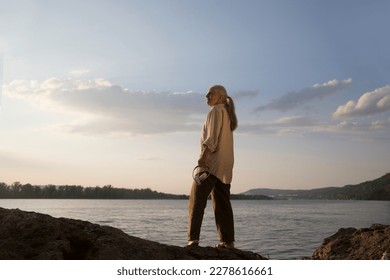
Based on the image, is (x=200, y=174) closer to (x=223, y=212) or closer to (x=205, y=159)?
(x=205, y=159)

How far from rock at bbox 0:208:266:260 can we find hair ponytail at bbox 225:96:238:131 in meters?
1.92

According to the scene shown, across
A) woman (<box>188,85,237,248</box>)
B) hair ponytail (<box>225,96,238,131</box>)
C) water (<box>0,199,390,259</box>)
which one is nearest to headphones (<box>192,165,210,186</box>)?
woman (<box>188,85,237,248</box>)

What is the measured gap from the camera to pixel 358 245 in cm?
707

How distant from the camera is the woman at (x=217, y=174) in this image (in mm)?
6625

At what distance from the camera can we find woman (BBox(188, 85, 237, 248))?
6625mm

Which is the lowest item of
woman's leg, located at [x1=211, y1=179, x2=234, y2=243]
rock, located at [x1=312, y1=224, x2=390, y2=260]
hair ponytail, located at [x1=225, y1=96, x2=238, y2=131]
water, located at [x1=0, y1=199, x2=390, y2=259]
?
water, located at [x1=0, y1=199, x2=390, y2=259]

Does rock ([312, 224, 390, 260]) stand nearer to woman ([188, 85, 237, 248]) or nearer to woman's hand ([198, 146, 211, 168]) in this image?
woman ([188, 85, 237, 248])

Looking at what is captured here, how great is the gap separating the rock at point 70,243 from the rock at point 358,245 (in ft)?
6.40

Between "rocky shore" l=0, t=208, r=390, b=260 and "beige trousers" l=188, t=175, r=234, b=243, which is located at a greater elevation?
"beige trousers" l=188, t=175, r=234, b=243

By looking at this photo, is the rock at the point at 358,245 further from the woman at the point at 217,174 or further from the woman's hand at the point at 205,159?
the woman's hand at the point at 205,159

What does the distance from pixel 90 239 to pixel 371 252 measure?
12.7ft

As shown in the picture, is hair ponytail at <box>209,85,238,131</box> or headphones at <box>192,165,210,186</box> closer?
headphones at <box>192,165,210,186</box>

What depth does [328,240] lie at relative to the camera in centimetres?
774
